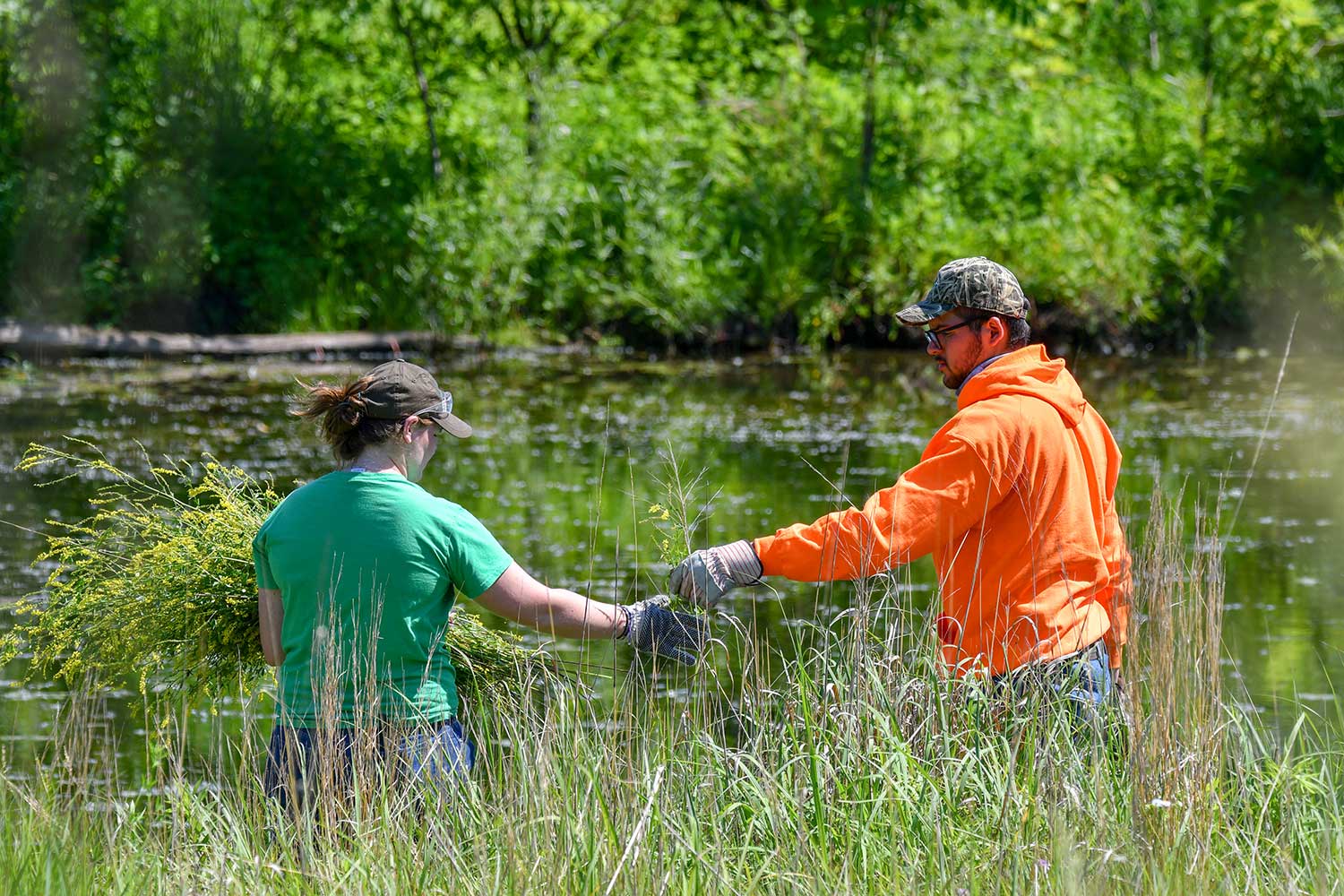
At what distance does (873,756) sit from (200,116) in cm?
1407

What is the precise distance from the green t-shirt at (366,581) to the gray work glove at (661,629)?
1.36 ft

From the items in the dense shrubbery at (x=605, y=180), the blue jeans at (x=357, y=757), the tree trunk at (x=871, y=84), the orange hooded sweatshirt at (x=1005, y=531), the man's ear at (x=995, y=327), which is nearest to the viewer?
the blue jeans at (x=357, y=757)

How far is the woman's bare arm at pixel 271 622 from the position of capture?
338 cm

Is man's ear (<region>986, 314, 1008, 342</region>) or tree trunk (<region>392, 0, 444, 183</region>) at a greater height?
tree trunk (<region>392, 0, 444, 183</region>)

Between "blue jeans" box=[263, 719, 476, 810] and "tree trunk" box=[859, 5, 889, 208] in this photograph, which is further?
"tree trunk" box=[859, 5, 889, 208]

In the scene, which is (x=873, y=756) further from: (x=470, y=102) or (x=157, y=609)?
(x=470, y=102)

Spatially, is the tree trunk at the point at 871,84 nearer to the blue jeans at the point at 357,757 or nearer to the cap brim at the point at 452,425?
the cap brim at the point at 452,425

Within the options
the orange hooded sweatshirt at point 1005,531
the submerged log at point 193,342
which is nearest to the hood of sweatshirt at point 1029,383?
the orange hooded sweatshirt at point 1005,531

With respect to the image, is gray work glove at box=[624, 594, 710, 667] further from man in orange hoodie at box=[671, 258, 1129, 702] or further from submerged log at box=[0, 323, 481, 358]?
submerged log at box=[0, 323, 481, 358]

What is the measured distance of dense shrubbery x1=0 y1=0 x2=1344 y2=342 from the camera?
15.9 metres

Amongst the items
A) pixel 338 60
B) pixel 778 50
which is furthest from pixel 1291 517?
pixel 338 60

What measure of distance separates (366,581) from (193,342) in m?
12.9

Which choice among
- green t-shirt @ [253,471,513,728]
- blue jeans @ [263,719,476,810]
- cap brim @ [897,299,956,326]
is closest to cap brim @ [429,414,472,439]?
green t-shirt @ [253,471,513,728]

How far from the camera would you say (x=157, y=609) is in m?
3.86
